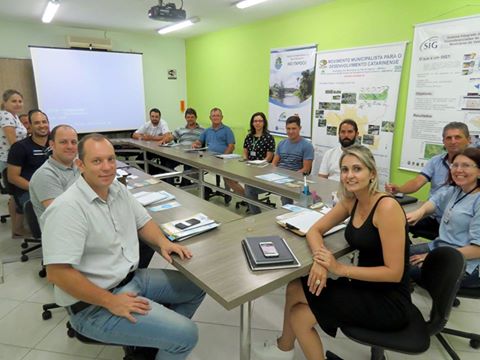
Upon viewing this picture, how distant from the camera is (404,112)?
3.55m

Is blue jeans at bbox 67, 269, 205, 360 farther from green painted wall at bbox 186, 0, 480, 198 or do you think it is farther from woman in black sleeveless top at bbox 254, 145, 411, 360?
green painted wall at bbox 186, 0, 480, 198

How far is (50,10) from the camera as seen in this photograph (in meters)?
4.36

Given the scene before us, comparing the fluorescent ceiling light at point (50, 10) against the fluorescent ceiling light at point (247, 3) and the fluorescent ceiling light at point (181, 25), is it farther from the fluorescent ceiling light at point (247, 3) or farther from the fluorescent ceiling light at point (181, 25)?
the fluorescent ceiling light at point (247, 3)

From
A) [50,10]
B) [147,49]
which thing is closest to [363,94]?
[50,10]

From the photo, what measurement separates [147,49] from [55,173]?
514 cm

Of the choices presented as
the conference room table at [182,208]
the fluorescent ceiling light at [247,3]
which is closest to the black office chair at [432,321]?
the conference room table at [182,208]

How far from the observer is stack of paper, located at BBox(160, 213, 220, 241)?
64.4 inches

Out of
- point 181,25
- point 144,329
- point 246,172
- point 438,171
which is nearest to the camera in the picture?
point 144,329

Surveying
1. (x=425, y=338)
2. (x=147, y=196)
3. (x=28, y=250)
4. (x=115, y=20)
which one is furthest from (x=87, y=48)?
(x=425, y=338)

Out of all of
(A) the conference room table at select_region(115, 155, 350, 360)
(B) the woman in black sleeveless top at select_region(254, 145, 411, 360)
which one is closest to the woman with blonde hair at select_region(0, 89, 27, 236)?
(A) the conference room table at select_region(115, 155, 350, 360)

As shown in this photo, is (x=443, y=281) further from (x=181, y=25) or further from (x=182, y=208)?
(x=181, y=25)

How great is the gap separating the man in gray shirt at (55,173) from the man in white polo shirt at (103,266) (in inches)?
29.1

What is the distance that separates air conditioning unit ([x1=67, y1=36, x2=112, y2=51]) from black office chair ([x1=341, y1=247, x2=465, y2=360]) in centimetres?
614

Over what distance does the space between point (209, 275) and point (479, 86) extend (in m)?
3.14
